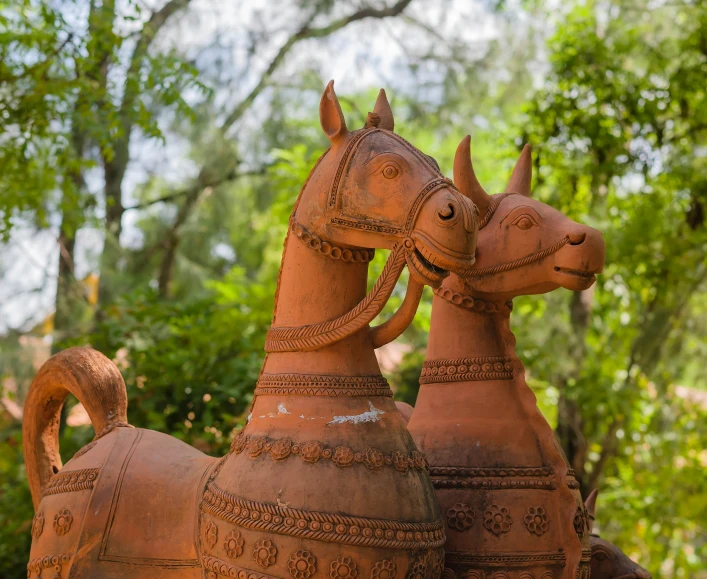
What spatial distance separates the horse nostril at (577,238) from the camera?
3268mm

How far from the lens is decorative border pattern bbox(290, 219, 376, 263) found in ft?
9.32

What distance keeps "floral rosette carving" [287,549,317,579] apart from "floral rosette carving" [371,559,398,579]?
0.18 meters

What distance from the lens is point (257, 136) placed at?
12062mm

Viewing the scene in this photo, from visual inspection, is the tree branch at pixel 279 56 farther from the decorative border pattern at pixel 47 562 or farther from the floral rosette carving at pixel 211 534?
the floral rosette carving at pixel 211 534

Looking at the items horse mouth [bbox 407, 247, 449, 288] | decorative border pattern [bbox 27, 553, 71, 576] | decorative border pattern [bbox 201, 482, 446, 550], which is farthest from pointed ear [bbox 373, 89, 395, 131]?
decorative border pattern [bbox 27, 553, 71, 576]

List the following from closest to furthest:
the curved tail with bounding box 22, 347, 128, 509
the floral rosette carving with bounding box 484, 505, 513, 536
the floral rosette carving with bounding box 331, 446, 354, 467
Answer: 1. the floral rosette carving with bounding box 331, 446, 354, 467
2. the floral rosette carving with bounding box 484, 505, 513, 536
3. the curved tail with bounding box 22, 347, 128, 509

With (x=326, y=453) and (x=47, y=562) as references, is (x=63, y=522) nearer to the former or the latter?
(x=47, y=562)

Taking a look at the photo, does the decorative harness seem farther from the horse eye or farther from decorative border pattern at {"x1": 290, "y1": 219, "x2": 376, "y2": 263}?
the horse eye

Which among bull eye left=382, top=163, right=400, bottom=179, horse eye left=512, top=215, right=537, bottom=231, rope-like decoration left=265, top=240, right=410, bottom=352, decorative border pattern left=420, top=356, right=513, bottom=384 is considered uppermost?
bull eye left=382, top=163, right=400, bottom=179

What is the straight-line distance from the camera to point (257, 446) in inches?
108

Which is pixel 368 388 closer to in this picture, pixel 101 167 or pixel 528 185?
pixel 528 185

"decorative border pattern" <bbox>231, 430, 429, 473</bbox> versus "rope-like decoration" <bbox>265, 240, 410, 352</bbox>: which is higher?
"rope-like decoration" <bbox>265, 240, 410, 352</bbox>

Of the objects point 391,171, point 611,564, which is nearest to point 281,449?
point 391,171

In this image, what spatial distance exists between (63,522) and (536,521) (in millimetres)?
1674
